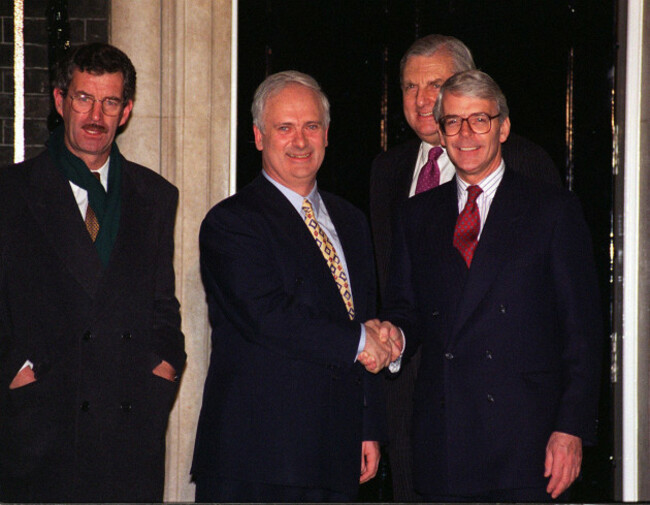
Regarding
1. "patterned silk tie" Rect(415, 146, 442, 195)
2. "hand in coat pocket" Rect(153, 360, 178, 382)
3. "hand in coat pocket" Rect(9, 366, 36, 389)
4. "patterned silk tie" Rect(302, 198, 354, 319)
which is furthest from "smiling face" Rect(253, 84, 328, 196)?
"hand in coat pocket" Rect(9, 366, 36, 389)

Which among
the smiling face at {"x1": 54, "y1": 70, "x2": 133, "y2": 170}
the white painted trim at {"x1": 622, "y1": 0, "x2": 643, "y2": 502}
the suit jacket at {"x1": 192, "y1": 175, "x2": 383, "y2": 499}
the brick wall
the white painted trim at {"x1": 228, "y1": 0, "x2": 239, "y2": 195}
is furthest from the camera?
the white painted trim at {"x1": 622, "y1": 0, "x2": 643, "y2": 502}

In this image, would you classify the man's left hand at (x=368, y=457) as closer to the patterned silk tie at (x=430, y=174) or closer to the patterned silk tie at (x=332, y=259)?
the patterned silk tie at (x=332, y=259)

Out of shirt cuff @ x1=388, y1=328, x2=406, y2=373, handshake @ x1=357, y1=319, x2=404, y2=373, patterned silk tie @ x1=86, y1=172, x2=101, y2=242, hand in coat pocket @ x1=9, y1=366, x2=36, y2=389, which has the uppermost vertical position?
patterned silk tie @ x1=86, y1=172, x2=101, y2=242

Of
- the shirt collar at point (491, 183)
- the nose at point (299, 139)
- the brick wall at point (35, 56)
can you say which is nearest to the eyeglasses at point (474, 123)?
the shirt collar at point (491, 183)

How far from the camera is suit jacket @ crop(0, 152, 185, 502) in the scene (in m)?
3.27

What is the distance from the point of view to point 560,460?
2.92 metres

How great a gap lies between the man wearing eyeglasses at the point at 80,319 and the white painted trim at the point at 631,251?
2366 millimetres

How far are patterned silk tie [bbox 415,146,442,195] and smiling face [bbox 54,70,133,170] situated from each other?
3.97 feet

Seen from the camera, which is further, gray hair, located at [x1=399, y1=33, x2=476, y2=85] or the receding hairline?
gray hair, located at [x1=399, y1=33, x2=476, y2=85]

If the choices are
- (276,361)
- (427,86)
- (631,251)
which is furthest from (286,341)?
(631,251)

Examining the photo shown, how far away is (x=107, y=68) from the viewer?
340 centimetres

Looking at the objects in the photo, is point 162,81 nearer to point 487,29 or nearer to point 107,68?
point 107,68

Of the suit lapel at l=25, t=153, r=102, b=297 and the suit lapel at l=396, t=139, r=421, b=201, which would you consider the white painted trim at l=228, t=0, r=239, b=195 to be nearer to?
the suit lapel at l=396, t=139, r=421, b=201

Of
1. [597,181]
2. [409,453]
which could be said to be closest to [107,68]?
[409,453]
